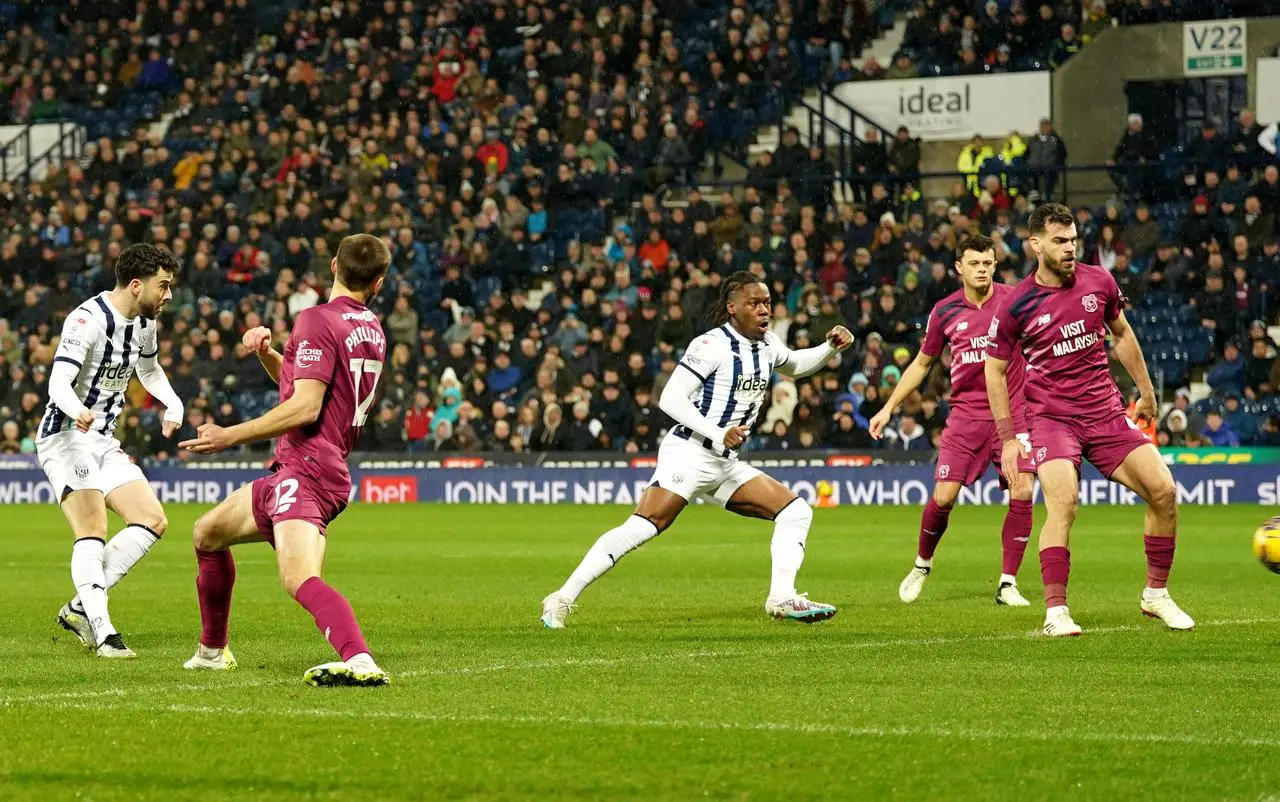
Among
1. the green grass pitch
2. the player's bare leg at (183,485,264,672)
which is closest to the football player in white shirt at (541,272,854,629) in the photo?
the green grass pitch

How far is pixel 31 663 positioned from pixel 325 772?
13.5 feet

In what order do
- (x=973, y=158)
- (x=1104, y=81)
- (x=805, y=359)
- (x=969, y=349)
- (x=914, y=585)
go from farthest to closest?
(x=1104, y=81) → (x=973, y=158) → (x=969, y=349) → (x=914, y=585) → (x=805, y=359)

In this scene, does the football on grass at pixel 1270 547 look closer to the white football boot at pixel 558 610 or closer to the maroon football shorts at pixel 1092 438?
the maroon football shorts at pixel 1092 438

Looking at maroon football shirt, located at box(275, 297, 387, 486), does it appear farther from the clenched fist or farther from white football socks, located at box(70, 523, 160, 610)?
white football socks, located at box(70, 523, 160, 610)

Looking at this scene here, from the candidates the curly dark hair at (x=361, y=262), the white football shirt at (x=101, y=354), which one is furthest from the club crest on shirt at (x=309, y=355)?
the white football shirt at (x=101, y=354)

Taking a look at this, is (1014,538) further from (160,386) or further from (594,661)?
(160,386)

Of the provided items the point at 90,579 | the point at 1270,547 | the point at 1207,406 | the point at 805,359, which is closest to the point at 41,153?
the point at 1207,406

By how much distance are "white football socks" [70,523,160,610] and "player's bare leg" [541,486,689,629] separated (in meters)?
2.37

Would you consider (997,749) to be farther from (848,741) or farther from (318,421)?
(318,421)

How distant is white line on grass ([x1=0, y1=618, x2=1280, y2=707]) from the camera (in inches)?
344

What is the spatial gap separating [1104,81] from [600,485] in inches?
424

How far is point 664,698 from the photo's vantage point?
8.41m

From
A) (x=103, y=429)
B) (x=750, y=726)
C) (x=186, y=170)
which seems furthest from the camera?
(x=186, y=170)

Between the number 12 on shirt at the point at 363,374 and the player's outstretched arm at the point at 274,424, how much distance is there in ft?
0.50
